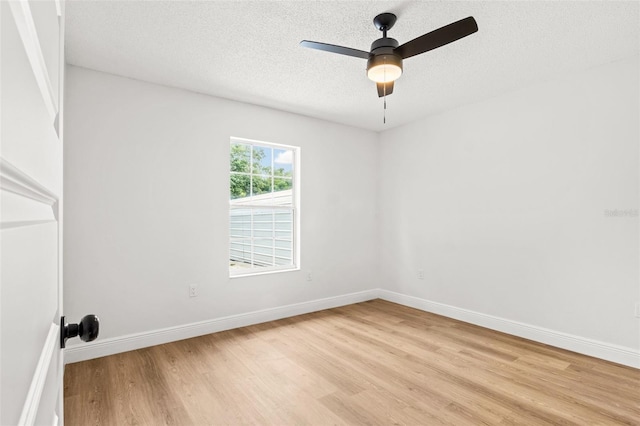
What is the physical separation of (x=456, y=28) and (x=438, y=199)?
279 cm

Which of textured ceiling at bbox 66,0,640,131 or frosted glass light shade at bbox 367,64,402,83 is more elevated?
textured ceiling at bbox 66,0,640,131

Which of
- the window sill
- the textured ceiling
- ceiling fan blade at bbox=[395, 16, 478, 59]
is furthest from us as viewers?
the window sill

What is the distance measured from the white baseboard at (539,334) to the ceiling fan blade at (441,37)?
3019 mm

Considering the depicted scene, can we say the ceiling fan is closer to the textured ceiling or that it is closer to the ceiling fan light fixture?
the ceiling fan light fixture

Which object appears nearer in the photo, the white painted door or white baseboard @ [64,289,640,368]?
the white painted door

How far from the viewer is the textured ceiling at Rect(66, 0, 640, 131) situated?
2.31 m

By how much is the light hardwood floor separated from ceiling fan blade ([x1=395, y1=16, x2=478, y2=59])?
2392mm

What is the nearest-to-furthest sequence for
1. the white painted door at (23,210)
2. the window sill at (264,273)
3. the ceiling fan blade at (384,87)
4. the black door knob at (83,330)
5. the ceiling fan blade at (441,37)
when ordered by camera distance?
1. the white painted door at (23,210)
2. the black door knob at (83,330)
3. the ceiling fan blade at (441,37)
4. the ceiling fan blade at (384,87)
5. the window sill at (264,273)

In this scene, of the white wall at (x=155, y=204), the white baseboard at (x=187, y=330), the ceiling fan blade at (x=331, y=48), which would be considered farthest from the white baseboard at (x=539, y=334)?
the ceiling fan blade at (x=331, y=48)

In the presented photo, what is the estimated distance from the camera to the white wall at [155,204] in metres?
3.06

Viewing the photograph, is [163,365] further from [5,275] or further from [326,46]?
[5,275]

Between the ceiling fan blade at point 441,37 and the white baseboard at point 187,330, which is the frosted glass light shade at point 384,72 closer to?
the ceiling fan blade at point 441,37

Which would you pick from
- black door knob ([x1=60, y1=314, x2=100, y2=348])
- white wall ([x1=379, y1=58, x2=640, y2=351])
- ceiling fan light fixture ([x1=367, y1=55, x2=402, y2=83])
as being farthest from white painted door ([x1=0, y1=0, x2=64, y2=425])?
white wall ([x1=379, y1=58, x2=640, y2=351])

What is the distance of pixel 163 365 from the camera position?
2.89 metres
